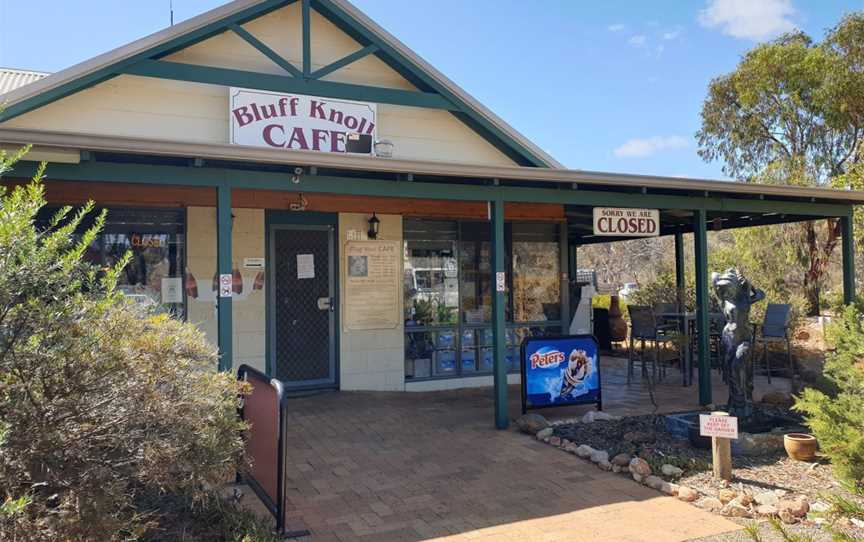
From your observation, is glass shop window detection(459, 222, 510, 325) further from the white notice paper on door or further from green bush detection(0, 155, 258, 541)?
green bush detection(0, 155, 258, 541)

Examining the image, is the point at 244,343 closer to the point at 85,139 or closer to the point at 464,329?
the point at 464,329

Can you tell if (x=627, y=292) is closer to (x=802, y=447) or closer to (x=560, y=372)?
(x=560, y=372)

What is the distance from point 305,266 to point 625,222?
4.12m

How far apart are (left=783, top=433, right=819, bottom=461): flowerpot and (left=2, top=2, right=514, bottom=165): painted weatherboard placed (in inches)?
215

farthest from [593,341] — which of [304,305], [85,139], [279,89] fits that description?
[85,139]

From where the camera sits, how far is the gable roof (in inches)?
275

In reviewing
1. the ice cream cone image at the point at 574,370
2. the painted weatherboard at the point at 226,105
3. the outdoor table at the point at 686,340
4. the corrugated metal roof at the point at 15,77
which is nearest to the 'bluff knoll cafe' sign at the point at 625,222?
the ice cream cone image at the point at 574,370

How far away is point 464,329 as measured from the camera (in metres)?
9.14

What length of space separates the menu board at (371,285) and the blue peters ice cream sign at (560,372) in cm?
238

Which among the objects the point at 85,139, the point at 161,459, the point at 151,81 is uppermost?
the point at 151,81

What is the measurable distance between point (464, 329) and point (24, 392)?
6.78 metres

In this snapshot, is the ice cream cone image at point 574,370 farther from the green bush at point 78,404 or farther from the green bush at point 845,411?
the green bush at point 78,404

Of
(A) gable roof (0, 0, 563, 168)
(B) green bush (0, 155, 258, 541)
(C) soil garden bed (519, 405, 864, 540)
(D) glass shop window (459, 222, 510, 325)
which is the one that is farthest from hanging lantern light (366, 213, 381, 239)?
(B) green bush (0, 155, 258, 541)

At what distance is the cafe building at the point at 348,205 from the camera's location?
6945 mm
